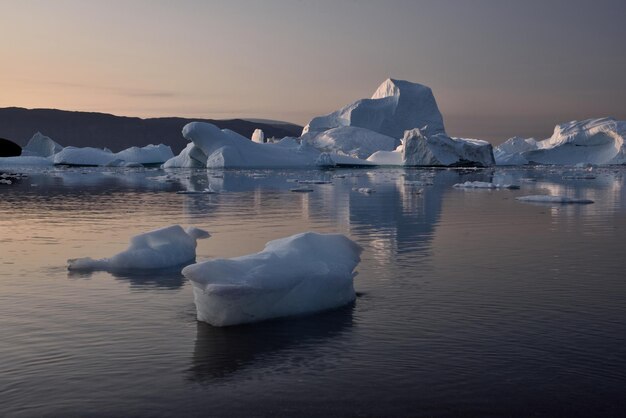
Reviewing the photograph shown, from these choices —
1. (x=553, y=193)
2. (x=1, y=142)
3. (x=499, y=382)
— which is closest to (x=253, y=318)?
(x=499, y=382)

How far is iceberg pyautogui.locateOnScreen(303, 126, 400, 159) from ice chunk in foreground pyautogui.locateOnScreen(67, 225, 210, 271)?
71096mm

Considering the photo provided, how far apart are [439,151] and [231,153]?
2081cm

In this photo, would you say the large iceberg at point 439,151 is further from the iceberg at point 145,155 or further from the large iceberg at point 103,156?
the large iceberg at point 103,156

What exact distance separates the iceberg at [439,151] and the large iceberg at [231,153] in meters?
7.22

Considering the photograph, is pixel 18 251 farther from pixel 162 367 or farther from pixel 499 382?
pixel 499 382

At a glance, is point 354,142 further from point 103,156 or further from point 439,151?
point 103,156

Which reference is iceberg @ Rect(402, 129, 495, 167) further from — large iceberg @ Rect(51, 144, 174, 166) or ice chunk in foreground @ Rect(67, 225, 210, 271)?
ice chunk in foreground @ Rect(67, 225, 210, 271)

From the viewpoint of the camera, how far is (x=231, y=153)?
5625 centimetres

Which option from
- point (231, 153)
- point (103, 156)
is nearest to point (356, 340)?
point (231, 153)

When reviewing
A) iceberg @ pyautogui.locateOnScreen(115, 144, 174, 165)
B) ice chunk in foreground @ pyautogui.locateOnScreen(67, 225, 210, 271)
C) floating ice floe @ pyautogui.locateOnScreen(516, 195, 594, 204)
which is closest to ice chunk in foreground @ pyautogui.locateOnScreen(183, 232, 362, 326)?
ice chunk in foreground @ pyautogui.locateOnScreen(67, 225, 210, 271)

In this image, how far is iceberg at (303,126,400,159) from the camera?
272ft

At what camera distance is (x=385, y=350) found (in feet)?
21.6

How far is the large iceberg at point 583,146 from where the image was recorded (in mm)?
78875

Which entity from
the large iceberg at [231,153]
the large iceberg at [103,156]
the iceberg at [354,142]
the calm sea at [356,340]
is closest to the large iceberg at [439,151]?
the large iceberg at [231,153]
